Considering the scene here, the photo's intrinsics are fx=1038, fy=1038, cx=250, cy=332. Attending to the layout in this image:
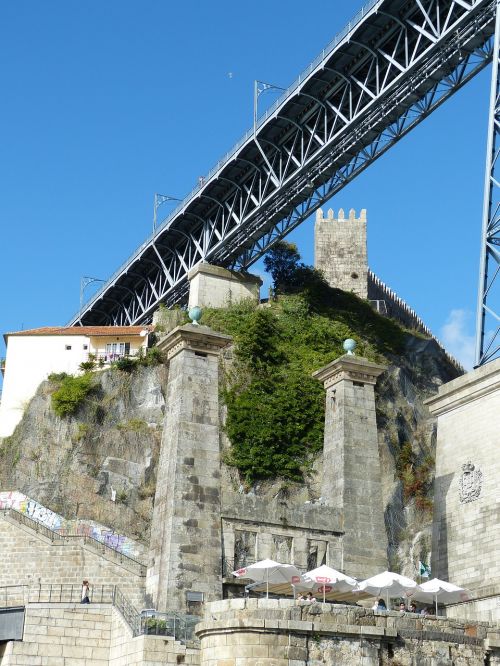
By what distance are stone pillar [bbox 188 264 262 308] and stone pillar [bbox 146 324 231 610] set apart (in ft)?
87.1

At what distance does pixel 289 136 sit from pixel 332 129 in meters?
4.11

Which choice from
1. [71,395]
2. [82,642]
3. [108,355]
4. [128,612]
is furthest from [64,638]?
[108,355]

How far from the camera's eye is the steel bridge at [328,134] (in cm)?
4275

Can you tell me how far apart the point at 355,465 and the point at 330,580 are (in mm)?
6340

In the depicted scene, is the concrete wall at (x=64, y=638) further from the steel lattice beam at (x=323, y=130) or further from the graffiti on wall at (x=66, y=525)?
the steel lattice beam at (x=323, y=130)

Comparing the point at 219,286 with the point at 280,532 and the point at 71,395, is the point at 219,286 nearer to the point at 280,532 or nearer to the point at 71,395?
the point at 71,395

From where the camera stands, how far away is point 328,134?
165 feet

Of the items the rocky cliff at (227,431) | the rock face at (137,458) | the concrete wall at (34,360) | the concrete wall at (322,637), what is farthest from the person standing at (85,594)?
the concrete wall at (34,360)

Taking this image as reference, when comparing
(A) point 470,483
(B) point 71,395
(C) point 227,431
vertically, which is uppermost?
(B) point 71,395

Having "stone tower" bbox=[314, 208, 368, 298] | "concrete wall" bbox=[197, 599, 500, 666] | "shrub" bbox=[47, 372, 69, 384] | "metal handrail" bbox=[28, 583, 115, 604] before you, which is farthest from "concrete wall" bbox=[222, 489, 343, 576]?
"stone tower" bbox=[314, 208, 368, 298]

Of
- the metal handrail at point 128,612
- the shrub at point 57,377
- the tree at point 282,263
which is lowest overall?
the metal handrail at point 128,612

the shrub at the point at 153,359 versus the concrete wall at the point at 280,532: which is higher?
the shrub at the point at 153,359

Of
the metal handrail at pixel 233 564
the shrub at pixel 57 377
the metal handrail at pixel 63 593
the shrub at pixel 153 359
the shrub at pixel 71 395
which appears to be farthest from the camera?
the shrub at pixel 57 377

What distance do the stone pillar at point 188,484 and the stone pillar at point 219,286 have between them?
2654 centimetres
